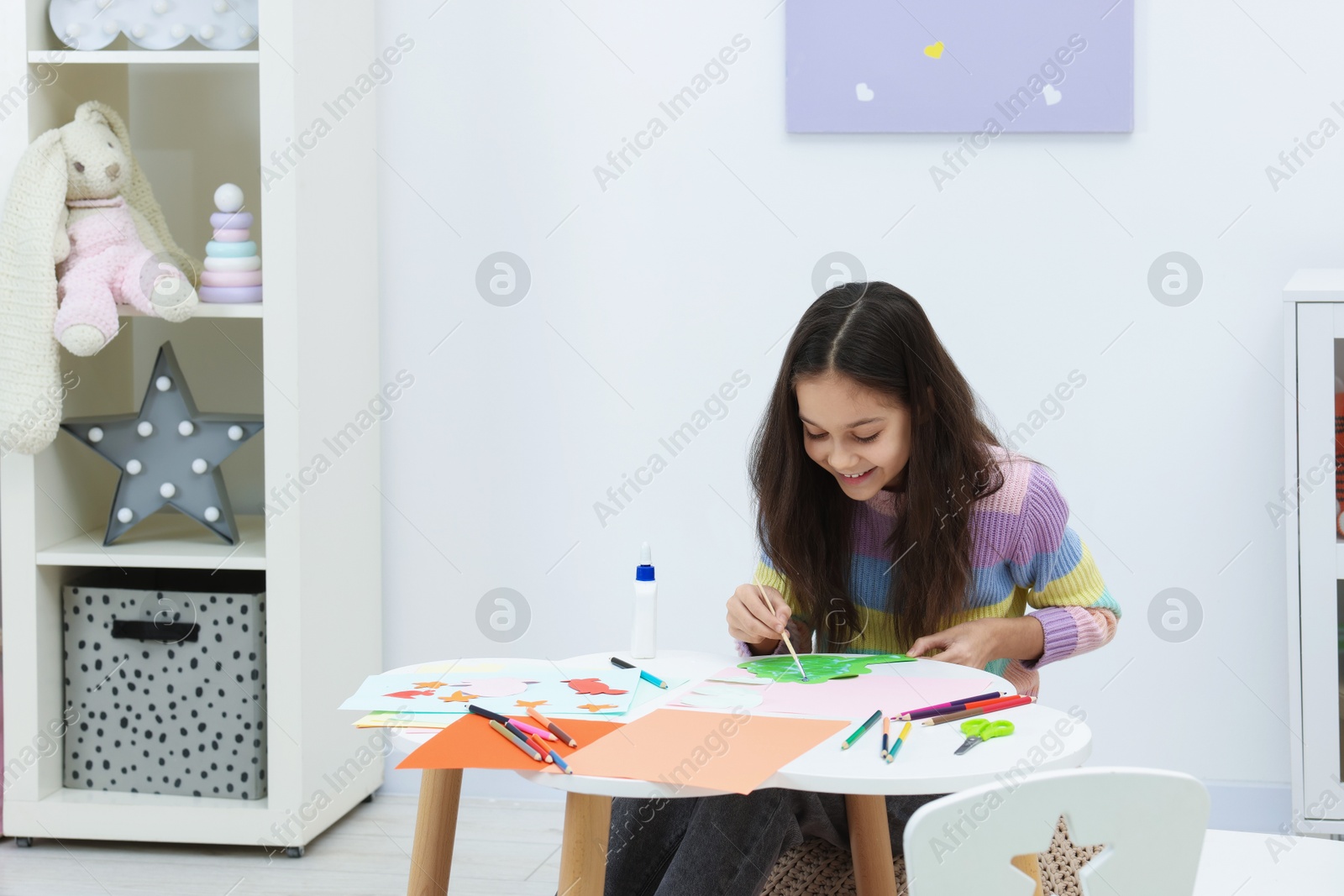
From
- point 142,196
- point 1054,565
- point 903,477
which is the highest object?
point 142,196

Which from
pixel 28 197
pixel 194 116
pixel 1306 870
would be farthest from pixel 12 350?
pixel 1306 870

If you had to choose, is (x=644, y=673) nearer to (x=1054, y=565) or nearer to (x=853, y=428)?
(x=853, y=428)

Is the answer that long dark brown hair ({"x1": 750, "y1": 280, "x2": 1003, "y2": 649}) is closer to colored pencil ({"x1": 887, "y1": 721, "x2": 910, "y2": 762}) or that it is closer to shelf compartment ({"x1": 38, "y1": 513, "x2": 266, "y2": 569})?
colored pencil ({"x1": 887, "y1": 721, "x2": 910, "y2": 762})

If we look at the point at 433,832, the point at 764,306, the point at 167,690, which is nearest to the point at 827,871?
the point at 433,832

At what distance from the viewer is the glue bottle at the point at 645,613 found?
161 centimetres

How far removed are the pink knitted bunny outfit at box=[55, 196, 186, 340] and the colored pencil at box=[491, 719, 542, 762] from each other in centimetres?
145

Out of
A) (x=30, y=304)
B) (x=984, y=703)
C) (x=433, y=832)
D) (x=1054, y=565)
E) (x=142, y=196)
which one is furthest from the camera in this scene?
(x=142, y=196)

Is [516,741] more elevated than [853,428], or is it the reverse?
[853,428]

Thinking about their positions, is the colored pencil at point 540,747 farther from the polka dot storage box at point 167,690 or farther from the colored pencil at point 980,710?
the polka dot storage box at point 167,690

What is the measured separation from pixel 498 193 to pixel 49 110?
895mm

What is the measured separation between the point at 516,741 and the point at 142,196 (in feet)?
5.90

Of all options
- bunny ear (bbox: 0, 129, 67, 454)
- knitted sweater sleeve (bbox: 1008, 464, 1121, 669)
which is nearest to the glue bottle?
knitted sweater sleeve (bbox: 1008, 464, 1121, 669)

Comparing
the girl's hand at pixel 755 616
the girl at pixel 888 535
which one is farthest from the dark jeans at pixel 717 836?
the girl's hand at pixel 755 616

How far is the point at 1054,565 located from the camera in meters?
1.73
